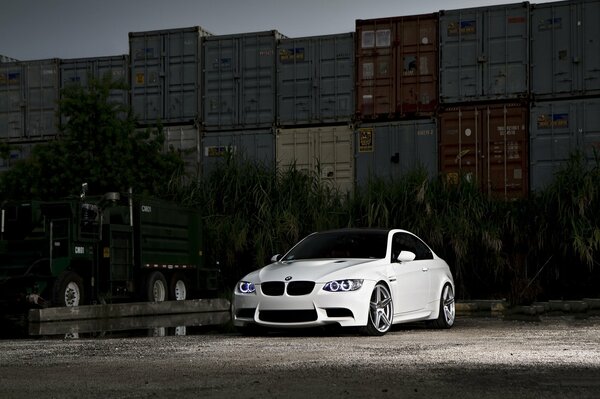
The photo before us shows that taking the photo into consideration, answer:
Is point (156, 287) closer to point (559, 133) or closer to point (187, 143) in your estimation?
point (187, 143)

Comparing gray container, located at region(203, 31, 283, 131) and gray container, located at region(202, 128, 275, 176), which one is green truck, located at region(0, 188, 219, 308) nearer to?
gray container, located at region(202, 128, 275, 176)

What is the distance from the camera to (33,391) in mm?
7199

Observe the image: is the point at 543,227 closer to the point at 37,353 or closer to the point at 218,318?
the point at 218,318

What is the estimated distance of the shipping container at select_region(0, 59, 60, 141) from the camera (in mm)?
31500

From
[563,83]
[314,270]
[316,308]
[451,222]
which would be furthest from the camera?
[563,83]

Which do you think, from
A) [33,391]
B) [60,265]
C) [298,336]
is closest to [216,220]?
[60,265]

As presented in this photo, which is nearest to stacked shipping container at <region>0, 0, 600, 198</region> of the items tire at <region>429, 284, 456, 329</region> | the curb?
the curb

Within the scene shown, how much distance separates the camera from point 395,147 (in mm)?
27703

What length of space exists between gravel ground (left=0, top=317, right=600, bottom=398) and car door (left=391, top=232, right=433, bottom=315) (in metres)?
0.52

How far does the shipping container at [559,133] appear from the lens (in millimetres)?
25812

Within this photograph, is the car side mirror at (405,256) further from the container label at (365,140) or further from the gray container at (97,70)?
the gray container at (97,70)

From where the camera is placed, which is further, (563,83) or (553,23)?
(553,23)

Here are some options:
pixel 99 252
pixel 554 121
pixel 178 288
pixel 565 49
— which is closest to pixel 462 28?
pixel 565 49

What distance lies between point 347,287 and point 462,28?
53.9 feet
